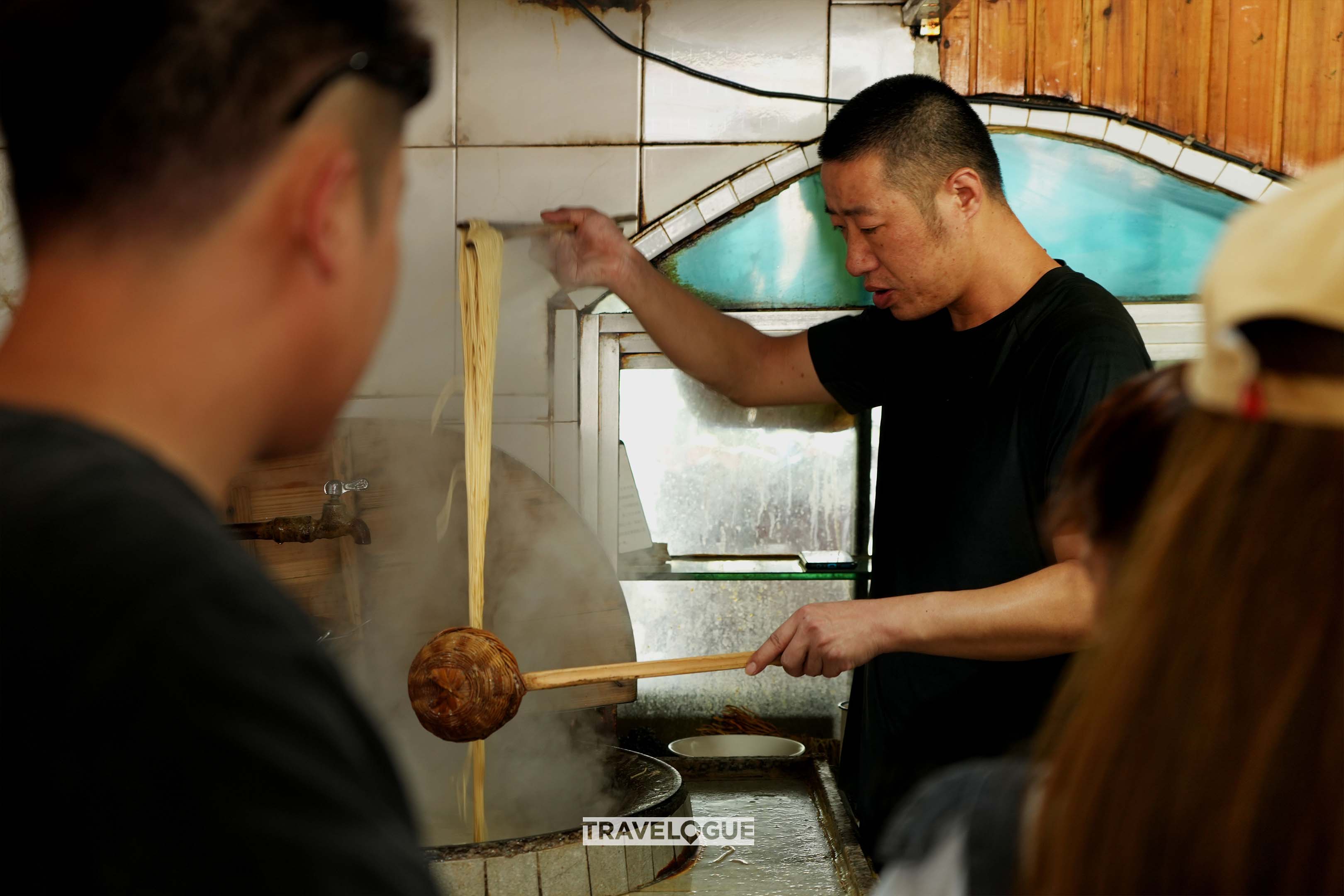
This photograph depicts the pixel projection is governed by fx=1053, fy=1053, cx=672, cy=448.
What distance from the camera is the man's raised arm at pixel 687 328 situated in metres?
2.79

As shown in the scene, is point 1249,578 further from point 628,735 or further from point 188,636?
point 628,735

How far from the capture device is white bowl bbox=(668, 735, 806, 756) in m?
2.95

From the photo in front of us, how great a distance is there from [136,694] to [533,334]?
8.59ft

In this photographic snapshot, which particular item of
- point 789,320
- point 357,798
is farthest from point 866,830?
point 357,798

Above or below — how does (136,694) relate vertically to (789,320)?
below

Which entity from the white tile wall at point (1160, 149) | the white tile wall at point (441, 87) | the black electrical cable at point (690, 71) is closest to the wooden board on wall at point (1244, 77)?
the white tile wall at point (1160, 149)

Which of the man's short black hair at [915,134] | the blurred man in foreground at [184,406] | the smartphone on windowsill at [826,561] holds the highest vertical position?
the man's short black hair at [915,134]

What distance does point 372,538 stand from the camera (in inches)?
114

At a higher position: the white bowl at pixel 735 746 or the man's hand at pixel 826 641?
the man's hand at pixel 826 641

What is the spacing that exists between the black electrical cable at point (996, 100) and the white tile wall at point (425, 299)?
60 cm

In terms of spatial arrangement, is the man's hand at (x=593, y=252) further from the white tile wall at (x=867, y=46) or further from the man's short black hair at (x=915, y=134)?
the white tile wall at (x=867, y=46)

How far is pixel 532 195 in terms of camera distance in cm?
310

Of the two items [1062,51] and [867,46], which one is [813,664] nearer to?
[867,46]

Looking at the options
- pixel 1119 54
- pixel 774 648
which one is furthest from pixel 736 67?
pixel 774 648
